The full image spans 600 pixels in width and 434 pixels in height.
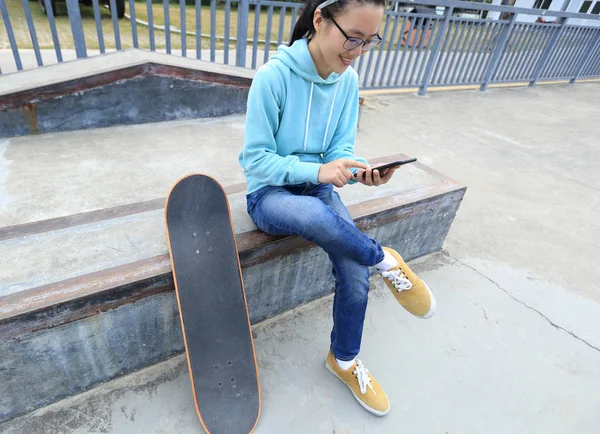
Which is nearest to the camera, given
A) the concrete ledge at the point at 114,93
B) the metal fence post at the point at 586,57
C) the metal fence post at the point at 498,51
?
the concrete ledge at the point at 114,93

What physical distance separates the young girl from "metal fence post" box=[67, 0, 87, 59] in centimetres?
304

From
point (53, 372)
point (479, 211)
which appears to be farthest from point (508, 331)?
point (53, 372)

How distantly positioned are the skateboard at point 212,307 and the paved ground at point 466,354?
0.11m

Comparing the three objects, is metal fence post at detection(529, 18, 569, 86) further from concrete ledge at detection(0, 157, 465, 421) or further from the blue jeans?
the blue jeans

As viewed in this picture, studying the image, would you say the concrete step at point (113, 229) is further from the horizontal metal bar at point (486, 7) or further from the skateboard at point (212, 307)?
the horizontal metal bar at point (486, 7)

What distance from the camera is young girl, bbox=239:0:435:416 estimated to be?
1.40 meters

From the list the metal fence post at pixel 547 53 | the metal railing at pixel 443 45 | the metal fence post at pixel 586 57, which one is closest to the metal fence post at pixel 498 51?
the metal railing at pixel 443 45

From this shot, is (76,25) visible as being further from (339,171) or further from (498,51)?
(498,51)

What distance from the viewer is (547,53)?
7602mm

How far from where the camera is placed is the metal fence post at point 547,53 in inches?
282

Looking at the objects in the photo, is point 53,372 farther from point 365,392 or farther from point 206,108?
point 206,108

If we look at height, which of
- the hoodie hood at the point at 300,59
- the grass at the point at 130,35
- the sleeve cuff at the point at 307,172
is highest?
the hoodie hood at the point at 300,59

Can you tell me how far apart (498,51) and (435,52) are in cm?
163

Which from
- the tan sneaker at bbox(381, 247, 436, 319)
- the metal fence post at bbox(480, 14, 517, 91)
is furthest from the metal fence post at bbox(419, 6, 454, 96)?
the tan sneaker at bbox(381, 247, 436, 319)
